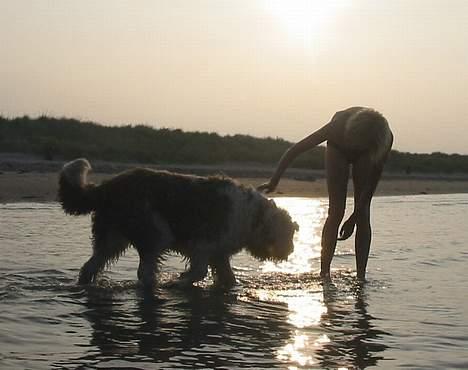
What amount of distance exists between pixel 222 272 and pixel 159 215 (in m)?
0.88

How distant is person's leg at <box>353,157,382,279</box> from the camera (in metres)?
7.75

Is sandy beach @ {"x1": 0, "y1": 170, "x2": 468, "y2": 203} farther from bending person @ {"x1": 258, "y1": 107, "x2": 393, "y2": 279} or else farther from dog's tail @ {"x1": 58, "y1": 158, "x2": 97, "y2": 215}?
bending person @ {"x1": 258, "y1": 107, "x2": 393, "y2": 279}

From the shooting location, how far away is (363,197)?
7.71 m

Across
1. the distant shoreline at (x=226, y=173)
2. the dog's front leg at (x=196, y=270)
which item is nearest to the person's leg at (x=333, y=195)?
the dog's front leg at (x=196, y=270)

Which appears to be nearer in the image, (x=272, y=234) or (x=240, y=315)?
(x=240, y=315)

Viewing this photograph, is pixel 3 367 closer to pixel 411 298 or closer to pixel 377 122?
pixel 411 298

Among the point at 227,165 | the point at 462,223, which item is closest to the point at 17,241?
the point at 462,223

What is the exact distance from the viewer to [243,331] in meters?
5.35

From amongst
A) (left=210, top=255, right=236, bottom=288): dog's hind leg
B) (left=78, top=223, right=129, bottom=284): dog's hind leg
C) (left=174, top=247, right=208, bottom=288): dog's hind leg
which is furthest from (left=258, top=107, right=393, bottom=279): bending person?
(left=78, top=223, right=129, bottom=284): dog's hind leg

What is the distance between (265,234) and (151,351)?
2.74 meters

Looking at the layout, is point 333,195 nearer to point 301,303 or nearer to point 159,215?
point 301,303

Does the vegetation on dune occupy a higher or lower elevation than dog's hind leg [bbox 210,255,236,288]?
higher

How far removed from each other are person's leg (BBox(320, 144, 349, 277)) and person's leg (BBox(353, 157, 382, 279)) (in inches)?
5.5

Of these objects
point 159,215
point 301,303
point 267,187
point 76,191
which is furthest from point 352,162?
point 76,191
